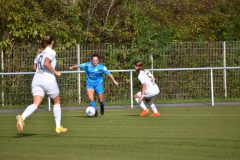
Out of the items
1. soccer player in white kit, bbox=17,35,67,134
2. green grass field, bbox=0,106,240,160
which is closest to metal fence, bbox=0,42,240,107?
green grass field, bbox=0,106,240,160

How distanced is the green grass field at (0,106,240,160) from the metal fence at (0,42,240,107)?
9624 mm

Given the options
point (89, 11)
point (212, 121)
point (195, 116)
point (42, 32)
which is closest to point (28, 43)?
point (42, 32)

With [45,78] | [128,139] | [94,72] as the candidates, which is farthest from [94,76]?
[128,139]

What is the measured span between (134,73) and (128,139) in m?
16.8

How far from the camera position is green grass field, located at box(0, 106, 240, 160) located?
12523 mm

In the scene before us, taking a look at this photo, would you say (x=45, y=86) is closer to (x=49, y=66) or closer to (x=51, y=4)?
(x=49, y=66)

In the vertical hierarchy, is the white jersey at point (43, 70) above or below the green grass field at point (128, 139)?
above

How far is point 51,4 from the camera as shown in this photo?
3550cm

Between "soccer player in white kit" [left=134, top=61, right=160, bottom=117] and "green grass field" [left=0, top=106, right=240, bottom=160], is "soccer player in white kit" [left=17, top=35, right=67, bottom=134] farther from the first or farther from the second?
"soccer player in white kit" [left=134, top=61, right=160, bottom=117]

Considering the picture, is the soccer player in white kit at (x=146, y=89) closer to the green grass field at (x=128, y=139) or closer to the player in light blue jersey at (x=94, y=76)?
the player in light blue jersey at (x=94, y=76)

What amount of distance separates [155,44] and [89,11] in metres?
3.97

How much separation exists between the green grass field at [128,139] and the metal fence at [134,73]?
9.62 metres

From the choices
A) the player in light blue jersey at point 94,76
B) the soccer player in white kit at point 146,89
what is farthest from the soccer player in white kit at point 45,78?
the player in light blue jersey at point 94,76

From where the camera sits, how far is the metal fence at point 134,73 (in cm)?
3203
